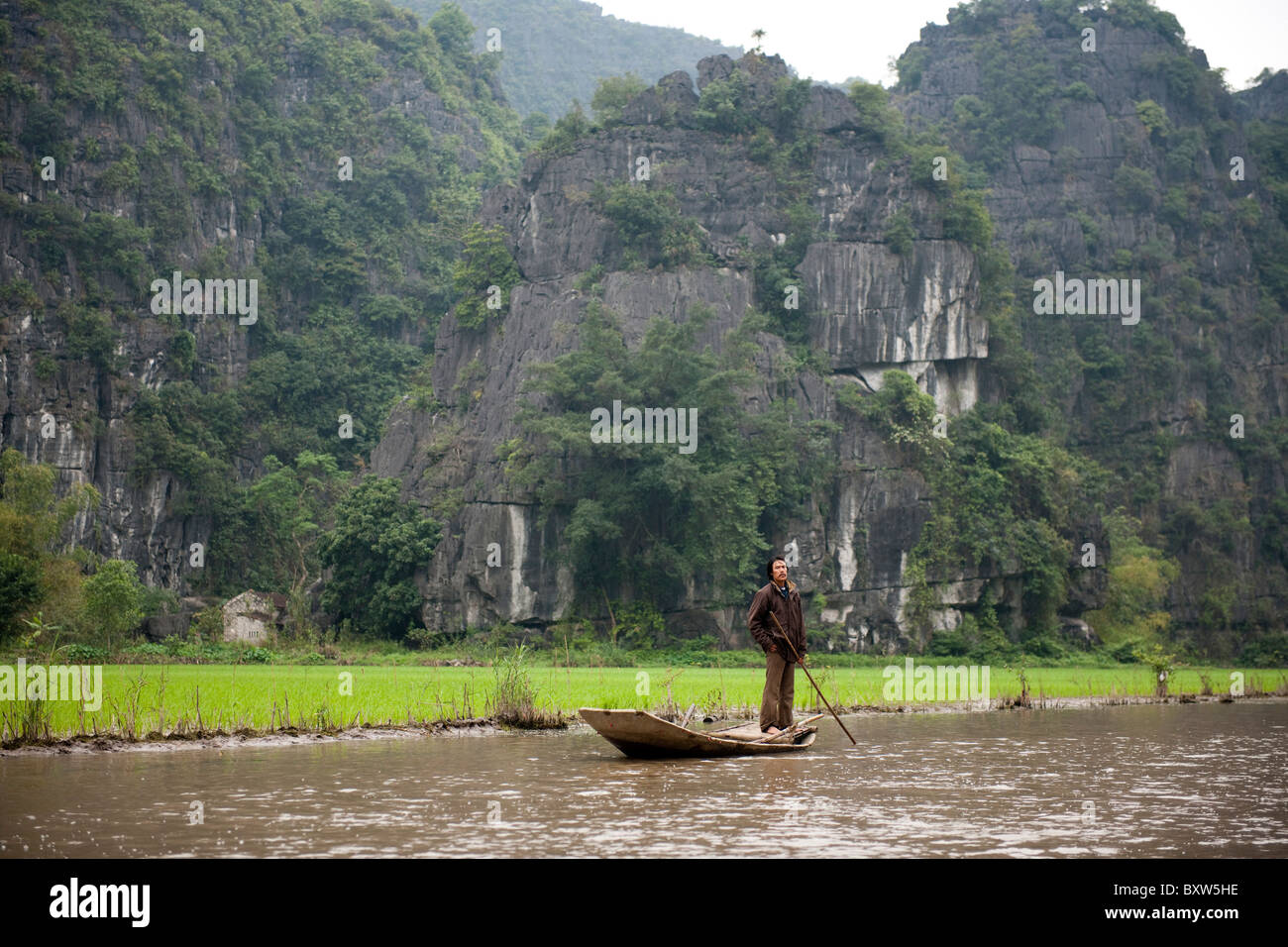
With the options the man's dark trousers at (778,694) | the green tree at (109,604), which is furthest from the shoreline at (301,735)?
the green tree at (109,604)

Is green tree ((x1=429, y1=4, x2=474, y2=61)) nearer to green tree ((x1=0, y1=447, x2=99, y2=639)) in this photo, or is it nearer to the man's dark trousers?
green tree ((x1=0, y1=447, x2=99, y2=639))

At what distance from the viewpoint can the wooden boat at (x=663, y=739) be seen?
575 inches

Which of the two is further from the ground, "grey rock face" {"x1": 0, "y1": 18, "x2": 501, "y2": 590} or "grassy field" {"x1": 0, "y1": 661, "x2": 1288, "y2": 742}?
"grey rock face" {"x1": 0, "y1": 18, "x2": 501, "y2": 590}

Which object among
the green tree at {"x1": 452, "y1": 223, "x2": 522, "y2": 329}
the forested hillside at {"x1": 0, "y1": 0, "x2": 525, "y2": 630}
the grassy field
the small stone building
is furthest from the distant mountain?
the grassy field

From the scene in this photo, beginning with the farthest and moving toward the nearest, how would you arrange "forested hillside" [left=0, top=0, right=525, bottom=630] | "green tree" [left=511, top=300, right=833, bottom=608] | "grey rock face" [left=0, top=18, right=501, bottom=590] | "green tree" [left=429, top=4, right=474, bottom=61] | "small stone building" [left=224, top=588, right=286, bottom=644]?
"green tree" [left=429, top=4, right=474, bottom=61], "forested hillside" [left=0, top=0, right=525, bottom=630], "grey rock face" [left=0, top=18, right=501, bottom=590], "small stone building" [left=224, top=588, right=286, bottom=644], "green tree" [left=511, top=300, right=833, bottom=608]

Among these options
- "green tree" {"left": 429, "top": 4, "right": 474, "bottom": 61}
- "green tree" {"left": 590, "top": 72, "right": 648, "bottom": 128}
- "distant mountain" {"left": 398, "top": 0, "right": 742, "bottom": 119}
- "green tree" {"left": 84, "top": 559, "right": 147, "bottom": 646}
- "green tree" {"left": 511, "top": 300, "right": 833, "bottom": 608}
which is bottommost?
"green tree" {"left": 84, "top": 559, "right": 147, "bottom": 646}

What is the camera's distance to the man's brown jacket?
16.2 m

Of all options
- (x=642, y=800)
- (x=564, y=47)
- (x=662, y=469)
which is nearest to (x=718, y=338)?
(x=662, y=469)

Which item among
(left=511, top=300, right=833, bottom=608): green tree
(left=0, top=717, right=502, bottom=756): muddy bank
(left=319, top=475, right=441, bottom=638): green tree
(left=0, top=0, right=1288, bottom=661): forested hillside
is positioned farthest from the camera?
(left=0, top=0, right=1288, bottom=661): forested hillside

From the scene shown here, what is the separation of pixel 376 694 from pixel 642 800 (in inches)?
456

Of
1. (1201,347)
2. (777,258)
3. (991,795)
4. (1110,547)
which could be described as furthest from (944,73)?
(991,795)

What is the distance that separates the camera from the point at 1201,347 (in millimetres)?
61000

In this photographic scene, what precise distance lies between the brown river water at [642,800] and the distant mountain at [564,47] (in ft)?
318

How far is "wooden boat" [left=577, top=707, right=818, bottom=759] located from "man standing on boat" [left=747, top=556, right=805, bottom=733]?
67 cm
